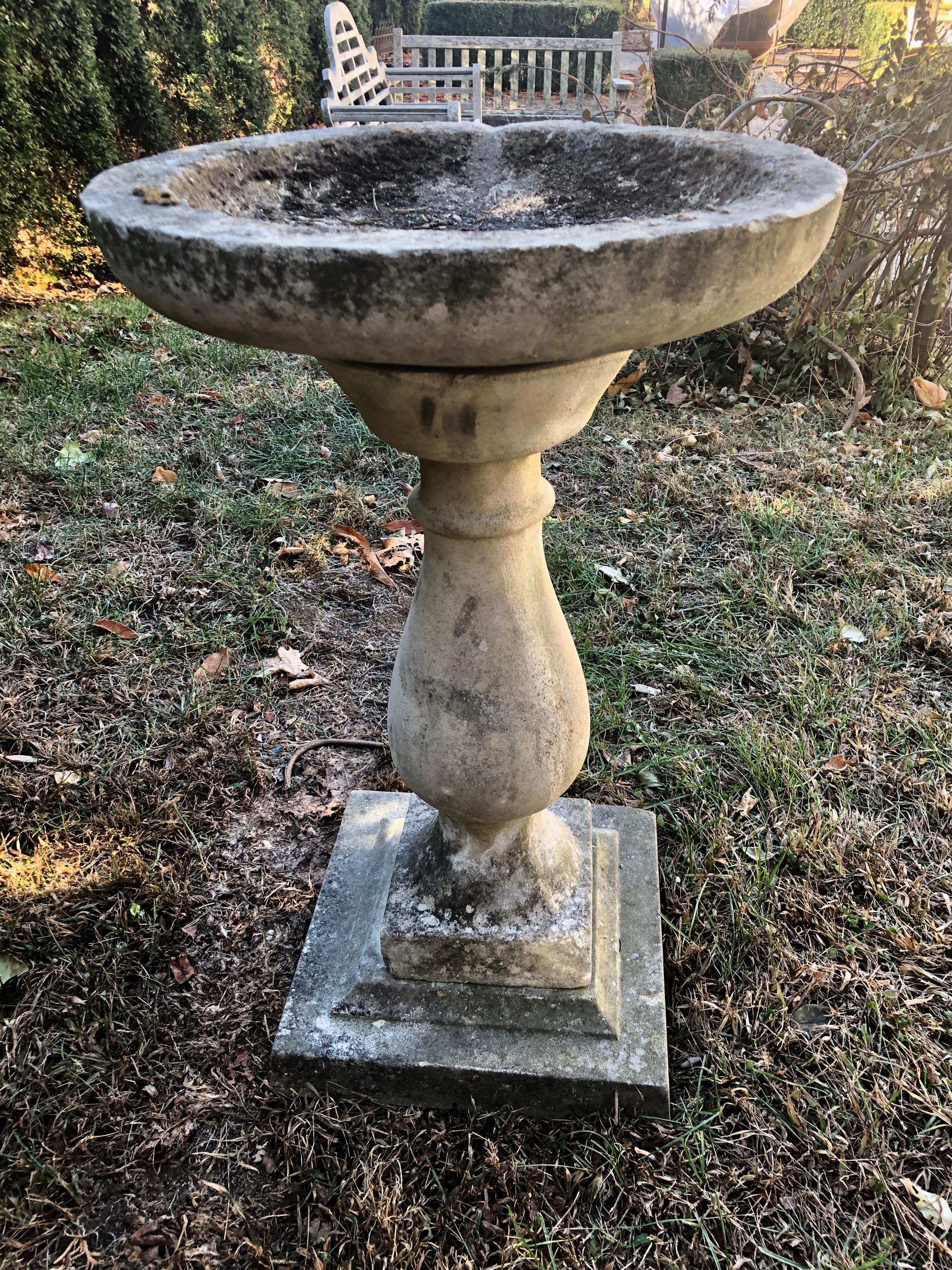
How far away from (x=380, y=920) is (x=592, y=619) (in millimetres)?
1386

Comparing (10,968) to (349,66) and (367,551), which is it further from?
(349,66)

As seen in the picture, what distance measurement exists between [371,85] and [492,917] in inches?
248

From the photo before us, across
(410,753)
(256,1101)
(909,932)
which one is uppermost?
(410,753)

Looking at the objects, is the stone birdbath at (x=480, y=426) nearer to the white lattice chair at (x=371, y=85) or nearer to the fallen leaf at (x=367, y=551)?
the fallen leaf at (x=367, y=551)

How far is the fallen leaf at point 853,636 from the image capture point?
9.07ft

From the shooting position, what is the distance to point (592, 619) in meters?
2.85

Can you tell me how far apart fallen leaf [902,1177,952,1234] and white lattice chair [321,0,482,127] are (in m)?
4.59

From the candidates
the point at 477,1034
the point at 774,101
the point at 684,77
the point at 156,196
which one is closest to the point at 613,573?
the point at 477,1034

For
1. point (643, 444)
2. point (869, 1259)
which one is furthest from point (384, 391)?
point (643, 444)

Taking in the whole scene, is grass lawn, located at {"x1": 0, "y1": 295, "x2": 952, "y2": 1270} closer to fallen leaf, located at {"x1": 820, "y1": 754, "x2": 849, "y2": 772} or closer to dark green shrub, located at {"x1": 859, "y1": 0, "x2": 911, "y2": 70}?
fallen leaf, located at {"x1": 820, "y1": 754, "x2": 849, "y2": 772}

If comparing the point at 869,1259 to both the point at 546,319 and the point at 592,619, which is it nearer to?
the point at 546,319

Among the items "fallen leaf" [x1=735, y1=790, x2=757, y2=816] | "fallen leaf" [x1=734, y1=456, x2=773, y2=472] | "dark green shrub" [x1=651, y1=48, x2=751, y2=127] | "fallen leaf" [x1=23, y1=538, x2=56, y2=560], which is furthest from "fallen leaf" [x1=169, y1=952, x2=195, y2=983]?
"dark green shrub" [x1=651, y1=48, x2=751, y2=127]

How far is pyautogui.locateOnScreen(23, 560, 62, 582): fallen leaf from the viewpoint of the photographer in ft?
9.58

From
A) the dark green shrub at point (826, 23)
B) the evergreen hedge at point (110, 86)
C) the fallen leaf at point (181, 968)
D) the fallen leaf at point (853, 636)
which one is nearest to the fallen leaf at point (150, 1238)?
the fallen leaf at point (181, 968)
